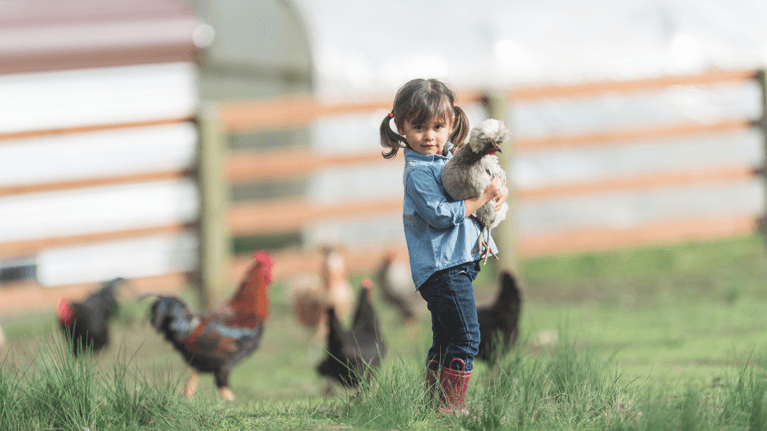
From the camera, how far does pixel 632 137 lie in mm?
5660

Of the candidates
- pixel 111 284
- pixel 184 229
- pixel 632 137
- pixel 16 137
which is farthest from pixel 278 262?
pixel 632 137

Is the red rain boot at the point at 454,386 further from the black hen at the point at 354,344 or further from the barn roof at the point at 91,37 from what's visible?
the barn roof at the point at 91,37

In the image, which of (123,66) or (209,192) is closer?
(209,192)

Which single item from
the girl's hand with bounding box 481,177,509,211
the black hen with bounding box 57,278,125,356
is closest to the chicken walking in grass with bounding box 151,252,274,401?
the black hen with bounding box 57,278,125,356

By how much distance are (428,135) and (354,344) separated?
1.03 metres

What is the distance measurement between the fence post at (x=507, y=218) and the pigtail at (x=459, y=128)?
3173 mm

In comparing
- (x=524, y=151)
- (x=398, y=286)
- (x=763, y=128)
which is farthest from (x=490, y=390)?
(x=763, y=128)

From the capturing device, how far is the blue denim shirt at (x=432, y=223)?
200 cm

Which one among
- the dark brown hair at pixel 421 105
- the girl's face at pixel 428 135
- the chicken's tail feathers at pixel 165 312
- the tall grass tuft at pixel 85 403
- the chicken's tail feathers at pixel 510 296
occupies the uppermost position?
the dark brown hair at pixel 421 105

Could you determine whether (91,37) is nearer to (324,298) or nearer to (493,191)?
(324,298)

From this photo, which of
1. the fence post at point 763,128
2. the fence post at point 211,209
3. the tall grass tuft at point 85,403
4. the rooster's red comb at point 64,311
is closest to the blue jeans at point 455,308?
the tall grass tuft at point 85,403

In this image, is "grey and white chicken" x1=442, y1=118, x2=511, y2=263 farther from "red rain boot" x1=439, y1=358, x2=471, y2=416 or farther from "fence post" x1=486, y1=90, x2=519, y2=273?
"fence post" x1=486, y1=90, x2=519, y2=273

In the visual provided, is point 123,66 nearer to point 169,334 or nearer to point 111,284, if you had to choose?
point 111,284

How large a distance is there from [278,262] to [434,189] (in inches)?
145
